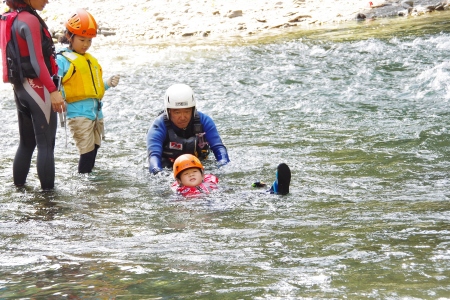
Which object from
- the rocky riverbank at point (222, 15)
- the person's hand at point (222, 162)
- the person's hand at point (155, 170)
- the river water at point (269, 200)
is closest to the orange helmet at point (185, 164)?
the river water at point (269, 200)

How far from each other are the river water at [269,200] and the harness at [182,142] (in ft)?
1.41

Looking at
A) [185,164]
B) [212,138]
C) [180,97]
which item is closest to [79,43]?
[180,97]

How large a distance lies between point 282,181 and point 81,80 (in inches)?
101

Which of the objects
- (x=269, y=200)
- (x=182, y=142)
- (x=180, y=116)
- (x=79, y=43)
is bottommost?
(x=269, y=200)

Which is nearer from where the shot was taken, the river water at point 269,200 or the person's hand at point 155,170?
the river water at point 269,200

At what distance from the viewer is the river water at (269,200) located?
4.16m

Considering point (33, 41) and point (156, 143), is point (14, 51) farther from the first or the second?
point (156, 143)

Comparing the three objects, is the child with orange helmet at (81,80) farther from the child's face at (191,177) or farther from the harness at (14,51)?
the child's face at (191,177)

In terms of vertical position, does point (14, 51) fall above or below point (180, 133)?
above

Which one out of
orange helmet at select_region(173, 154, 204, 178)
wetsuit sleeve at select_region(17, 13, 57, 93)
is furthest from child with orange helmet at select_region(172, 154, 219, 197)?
wetsuit sleeve at select_region(17, 13, 57, 93)

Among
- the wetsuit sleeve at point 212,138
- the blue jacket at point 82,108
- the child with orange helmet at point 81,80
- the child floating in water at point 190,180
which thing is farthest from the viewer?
the wetsuit sleeve at point 212,138

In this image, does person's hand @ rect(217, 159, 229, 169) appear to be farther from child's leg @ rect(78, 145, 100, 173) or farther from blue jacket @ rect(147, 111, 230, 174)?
child's leg @ rect(78, 145, 100, 173)

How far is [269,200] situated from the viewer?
6.42 m

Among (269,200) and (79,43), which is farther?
(79,43)
